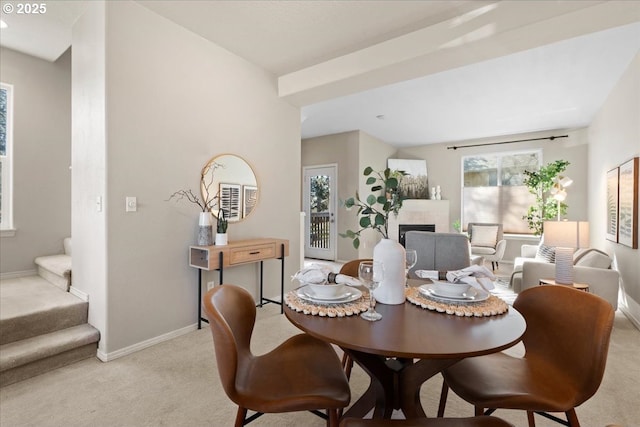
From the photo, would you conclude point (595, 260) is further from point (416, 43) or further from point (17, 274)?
point (17, 274)

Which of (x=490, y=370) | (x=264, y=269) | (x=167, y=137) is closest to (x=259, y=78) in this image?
(x=167, y=137)

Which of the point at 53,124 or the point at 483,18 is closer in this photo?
the point at 483,18

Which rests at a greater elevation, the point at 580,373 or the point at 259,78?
the point at 259,78

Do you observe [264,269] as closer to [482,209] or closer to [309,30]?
Answer: [309,30]

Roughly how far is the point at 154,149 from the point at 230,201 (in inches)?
33.7

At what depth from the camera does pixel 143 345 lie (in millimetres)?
2547

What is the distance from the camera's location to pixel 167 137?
2703mm

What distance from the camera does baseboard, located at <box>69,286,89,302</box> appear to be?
258 centimetres

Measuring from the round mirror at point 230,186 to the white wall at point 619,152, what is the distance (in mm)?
3933

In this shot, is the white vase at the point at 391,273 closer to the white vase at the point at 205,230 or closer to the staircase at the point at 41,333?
the white vase at the point at 205,230

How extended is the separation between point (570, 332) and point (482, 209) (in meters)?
6.30

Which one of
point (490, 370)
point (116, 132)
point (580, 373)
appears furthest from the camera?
point (116, 132)

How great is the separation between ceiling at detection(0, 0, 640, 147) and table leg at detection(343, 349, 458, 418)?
2443 millimetres

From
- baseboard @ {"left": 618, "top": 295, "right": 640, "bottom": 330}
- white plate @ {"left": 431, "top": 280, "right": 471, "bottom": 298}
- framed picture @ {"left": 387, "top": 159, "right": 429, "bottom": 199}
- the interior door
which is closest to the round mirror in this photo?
white plate @ {"left": 431, "top": 280, "right": 471, "bottom": 298}
